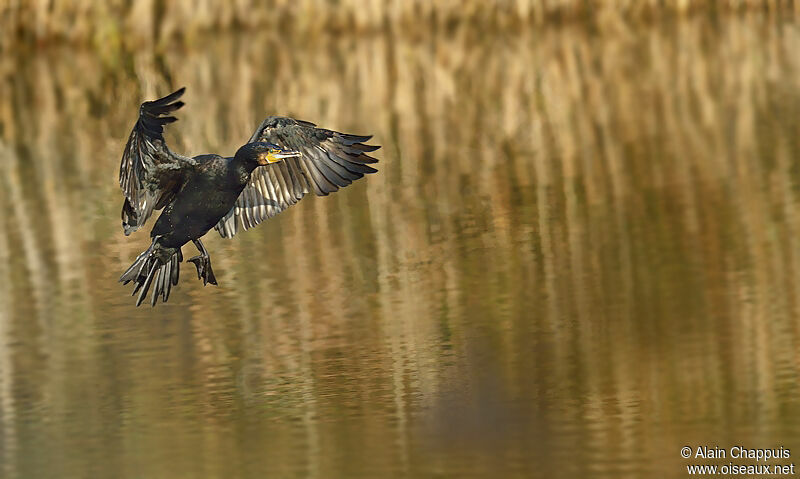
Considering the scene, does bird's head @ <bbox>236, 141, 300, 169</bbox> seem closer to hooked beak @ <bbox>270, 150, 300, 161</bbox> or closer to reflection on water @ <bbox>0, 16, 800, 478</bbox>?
hooked beak @ <bbox>270, 150, 300, 161</bbox>

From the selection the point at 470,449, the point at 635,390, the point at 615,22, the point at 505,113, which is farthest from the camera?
the point at 615,22

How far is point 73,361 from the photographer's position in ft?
27.2

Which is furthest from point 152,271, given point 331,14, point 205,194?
point 331,14

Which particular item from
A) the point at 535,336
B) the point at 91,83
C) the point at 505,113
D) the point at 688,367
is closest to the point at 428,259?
the point at 535,336

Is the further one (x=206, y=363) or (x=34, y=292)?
(x=34, y=292)

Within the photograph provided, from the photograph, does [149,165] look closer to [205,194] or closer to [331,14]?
[205,194]

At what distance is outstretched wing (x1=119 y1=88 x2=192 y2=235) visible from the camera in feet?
21.6

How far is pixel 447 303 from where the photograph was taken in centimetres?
886

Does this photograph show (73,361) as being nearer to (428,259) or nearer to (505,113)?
(428,259)

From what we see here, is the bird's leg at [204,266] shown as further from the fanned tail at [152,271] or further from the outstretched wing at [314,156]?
the outstretched wing at [314,156]

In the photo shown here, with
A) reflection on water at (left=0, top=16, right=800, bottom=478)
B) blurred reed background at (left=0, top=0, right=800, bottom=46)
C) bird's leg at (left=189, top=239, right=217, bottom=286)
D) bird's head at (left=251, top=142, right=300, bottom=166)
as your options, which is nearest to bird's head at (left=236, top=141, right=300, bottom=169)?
bird's head at (left=251, top=142, right=300, bottom=166)

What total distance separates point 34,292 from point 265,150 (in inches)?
142

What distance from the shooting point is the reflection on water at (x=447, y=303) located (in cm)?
678

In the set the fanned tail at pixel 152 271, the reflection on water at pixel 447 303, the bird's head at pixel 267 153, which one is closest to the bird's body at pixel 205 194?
the bird's head at pixel 267 153
